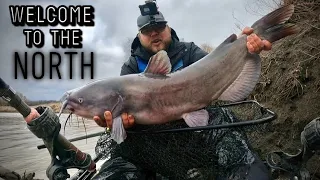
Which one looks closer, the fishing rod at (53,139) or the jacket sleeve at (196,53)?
the fishing rod at (53,139)

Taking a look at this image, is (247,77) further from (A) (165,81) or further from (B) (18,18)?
(B) (18,18)

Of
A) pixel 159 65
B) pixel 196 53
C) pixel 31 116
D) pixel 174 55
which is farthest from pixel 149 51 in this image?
pixel 31 116

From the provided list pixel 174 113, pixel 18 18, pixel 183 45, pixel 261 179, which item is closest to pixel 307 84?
pixel 183 45

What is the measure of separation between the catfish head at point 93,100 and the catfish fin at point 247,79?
671mm

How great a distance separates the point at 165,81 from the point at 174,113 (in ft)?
0.67

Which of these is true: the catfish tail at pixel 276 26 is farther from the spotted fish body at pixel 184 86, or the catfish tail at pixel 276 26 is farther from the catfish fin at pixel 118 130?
the catfish fin at pixel 118 130

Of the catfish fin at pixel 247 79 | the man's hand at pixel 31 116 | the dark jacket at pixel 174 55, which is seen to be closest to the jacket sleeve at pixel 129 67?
the dark jacket at pixel 174 55

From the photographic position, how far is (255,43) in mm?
2295

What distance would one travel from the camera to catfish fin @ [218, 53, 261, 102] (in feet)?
7.72

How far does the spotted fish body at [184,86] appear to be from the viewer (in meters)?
2.25

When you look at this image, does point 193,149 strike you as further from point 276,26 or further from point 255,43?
point 276,26

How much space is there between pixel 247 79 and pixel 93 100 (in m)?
0.97

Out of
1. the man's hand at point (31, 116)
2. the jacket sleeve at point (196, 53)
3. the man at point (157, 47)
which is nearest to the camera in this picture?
the man's hand at point (31, 116)

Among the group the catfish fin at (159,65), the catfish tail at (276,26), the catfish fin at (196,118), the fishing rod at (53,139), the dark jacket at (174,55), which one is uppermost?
the catfish tail at (276,26)
